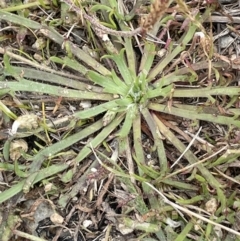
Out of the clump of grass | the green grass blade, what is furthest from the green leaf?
the green grass blade

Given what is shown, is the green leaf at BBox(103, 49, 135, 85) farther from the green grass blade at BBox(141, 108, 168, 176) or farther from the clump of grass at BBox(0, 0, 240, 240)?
the green grass blade at BBox(141, 108, 168, 176)

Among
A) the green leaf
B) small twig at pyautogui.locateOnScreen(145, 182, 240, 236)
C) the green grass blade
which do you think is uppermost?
the green leaf

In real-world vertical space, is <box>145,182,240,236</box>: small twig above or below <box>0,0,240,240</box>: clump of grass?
below

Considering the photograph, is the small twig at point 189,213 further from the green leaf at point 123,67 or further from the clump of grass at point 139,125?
the green leaf at point 123,67

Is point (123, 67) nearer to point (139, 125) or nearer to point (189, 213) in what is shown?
point (139, 125)

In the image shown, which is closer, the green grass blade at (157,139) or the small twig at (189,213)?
the small twig at (189,213)

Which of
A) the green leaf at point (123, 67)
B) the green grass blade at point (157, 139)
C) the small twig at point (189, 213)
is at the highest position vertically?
the green leaf at point (123, 67)

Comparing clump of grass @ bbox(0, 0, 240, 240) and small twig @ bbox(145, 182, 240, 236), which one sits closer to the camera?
small twig @ bbox(145, 182, 240, 236)

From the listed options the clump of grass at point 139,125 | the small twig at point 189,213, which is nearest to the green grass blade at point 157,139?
A: the clump of grass at point 139,125

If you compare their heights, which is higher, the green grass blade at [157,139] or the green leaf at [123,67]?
the green leaf at [123,67]
